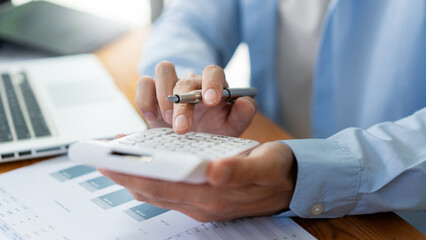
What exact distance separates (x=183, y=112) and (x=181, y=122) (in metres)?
0.02

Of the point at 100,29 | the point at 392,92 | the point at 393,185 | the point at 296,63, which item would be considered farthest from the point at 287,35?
the point at 393,185

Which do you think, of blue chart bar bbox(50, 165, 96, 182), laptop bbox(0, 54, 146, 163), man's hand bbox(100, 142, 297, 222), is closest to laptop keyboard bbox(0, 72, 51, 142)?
laptop bbox(0, 54, 146, 163)

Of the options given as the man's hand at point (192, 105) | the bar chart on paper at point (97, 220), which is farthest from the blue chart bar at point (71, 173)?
the man's hand at point (192, 105)

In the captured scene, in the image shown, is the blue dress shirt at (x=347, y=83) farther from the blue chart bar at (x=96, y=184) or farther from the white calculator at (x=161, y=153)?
the blue chart bar at (x=96, y=184)

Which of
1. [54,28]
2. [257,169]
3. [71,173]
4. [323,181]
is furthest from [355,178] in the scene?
[54,28]

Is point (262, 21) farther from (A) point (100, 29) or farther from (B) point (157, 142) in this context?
(B) point (157, 142)

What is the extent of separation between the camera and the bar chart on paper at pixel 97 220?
0.46 metres

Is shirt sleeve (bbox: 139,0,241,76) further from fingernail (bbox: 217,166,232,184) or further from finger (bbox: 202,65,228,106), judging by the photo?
fingernail (bbox: 217,166,232,184)

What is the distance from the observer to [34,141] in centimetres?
66

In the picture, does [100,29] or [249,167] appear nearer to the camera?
[249,167]

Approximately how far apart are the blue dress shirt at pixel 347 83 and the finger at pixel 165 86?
0.59ft

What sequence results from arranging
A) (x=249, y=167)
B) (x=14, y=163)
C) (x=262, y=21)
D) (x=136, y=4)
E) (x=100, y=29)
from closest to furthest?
1. (x=249, y=167)
2. (x=14, y=163)
3. (x=262, y=21)
4. (x=100, y=29)
5. (x=136, y=4)

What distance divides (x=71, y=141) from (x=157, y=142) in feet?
0.84

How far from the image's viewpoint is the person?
446mm
